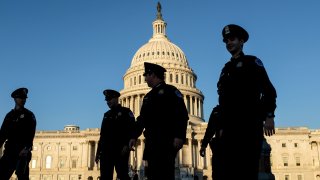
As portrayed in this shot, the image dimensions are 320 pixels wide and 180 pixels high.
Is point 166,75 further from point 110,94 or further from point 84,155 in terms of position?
point 110,94

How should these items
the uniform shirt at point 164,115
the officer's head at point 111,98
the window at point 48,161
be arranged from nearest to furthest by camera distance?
the uniform shirt at point 164,115
the officer's head at point 111,98
the window at point 48,161

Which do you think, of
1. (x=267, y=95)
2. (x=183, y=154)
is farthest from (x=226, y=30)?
(x=183, y=154)

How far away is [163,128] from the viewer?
8781 mm

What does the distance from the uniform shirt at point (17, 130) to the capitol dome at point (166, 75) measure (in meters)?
86.5

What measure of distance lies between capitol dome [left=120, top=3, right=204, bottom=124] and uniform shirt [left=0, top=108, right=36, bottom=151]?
86.5 meters

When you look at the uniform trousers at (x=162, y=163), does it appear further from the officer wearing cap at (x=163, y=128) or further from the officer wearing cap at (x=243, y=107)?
the officer wearing cap at (x=243, y=107)

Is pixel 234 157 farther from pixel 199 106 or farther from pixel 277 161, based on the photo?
pixel 199 106

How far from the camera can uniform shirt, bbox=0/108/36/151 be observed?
39.5 ft

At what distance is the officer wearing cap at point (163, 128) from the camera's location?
8539 millimetres

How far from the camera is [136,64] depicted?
371ft

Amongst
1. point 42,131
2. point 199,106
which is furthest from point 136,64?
point 42,131

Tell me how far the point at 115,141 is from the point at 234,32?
644cm

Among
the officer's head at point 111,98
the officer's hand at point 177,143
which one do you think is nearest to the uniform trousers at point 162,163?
the officer's hand at point 177,143

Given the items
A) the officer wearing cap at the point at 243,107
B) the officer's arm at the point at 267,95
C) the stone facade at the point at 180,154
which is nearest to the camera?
the officer wearing cap at the point at 243,107
